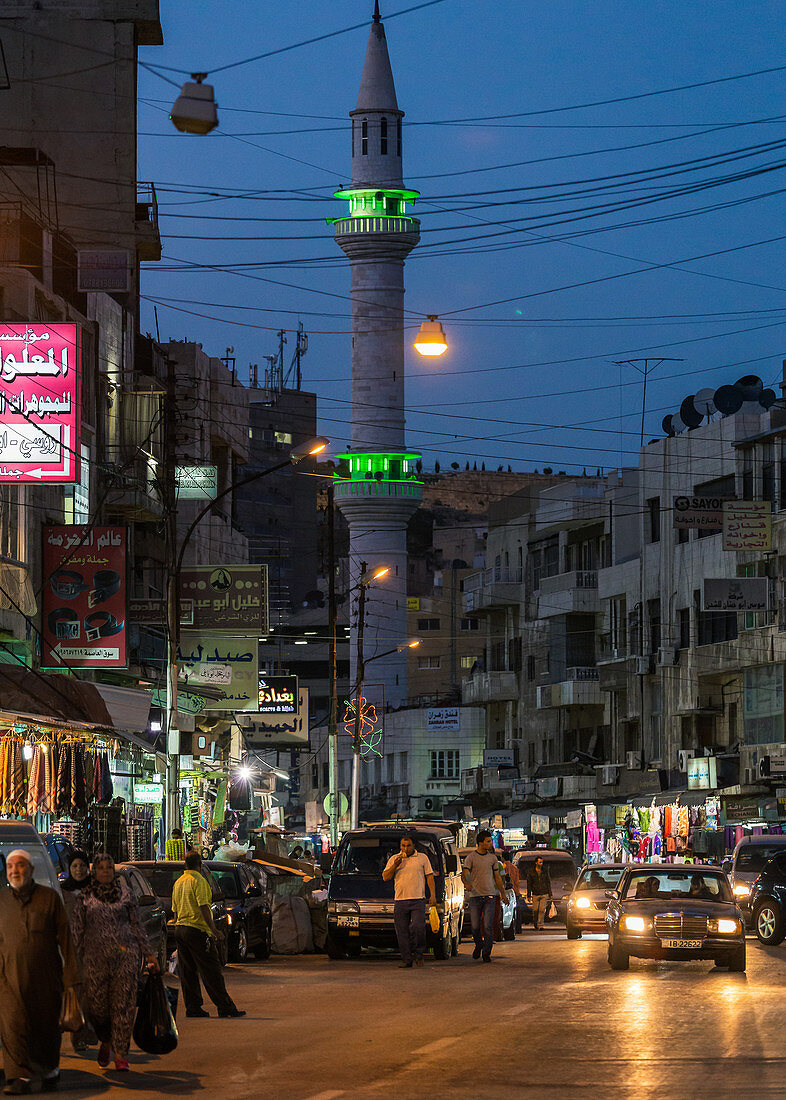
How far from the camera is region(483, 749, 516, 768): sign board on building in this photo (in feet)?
294

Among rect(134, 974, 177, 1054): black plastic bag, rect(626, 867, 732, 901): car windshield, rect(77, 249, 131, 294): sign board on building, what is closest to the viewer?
rect(134, 974, 177, 1054): black plastic bag

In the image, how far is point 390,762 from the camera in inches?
4114

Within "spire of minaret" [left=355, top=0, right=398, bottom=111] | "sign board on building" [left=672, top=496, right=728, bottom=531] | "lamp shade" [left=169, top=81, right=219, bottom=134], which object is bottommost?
"lamp shade" [left=169, top=81, right=219, bottom=134]

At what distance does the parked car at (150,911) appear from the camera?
19.3 m

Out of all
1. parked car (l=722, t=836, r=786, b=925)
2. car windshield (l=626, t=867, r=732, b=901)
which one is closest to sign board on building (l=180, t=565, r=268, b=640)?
parked car (l=722, t=836, r=786, b=925)

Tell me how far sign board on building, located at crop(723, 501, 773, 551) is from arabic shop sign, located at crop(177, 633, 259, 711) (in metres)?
18.7

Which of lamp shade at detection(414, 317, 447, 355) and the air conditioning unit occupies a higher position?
lamp shade at detection(414, 317, 447, 355)

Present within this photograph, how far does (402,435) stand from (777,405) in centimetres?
3726

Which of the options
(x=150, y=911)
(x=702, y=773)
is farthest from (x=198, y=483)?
(x=150, y=911)

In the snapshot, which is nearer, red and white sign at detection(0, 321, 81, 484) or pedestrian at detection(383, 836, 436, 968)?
pedestrian at detection(383, 836, 436, 968)

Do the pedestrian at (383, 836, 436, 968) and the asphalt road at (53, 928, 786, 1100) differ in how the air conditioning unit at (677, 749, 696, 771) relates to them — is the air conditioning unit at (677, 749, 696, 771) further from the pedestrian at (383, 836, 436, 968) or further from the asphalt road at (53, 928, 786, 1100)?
the asphalt road at (53, 928, 786, 1100)

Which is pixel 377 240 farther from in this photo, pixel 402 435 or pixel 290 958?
pixel 290 958

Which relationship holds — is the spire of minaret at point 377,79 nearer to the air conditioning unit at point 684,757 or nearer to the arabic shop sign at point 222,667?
the air conditioning unit at point 684,757

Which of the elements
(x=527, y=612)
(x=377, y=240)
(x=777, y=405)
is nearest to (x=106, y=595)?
(x=777, y=405)
